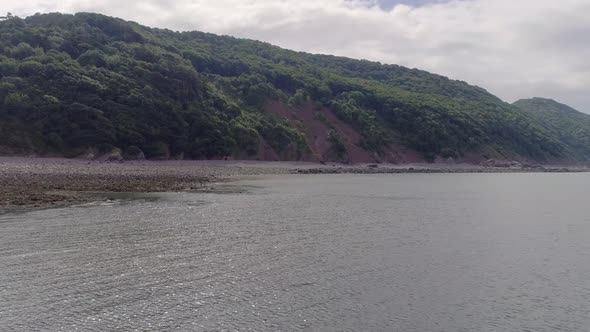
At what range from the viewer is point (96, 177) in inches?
2003

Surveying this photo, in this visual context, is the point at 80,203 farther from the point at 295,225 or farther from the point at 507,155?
the point at 507,155

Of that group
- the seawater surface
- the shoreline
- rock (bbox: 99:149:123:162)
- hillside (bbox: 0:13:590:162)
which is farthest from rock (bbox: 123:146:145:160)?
the seawater surface

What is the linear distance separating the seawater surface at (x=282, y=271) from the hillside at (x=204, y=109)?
44.6 meters

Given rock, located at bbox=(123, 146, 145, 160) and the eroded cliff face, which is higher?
the eroded cliff face

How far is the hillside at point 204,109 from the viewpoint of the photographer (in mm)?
72188

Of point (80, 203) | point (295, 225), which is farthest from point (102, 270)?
point (80, 203)

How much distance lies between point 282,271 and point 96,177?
3775 centimetres

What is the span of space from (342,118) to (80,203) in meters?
101

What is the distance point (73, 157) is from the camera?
6806 centimetres

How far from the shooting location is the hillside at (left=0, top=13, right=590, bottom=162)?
237 feet

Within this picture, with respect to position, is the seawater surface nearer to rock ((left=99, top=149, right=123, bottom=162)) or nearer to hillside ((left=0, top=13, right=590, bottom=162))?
rock ((left=99, top=149, right=123, bottom=162))

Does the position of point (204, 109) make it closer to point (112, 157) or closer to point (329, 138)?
point (112, 157)

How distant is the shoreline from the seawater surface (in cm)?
560

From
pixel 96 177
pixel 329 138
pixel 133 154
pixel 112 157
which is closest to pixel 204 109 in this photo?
pixel 133 154
